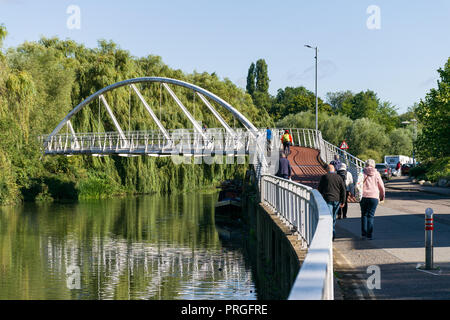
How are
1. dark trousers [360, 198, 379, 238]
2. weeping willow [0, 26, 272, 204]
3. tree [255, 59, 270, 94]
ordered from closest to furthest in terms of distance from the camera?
dark trousers [360, 198, 379, 238] < weeping willow [0, 26, 272, 204] < tree [255, 59, 270, 94]

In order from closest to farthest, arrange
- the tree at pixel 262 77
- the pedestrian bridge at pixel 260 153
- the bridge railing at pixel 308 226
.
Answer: the bridge railing at pixel 308 226
the pedestrian bridge at pixel 260 153
the tree at pixel 262 77

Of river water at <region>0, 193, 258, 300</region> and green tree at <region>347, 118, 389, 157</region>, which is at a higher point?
green tree at <region>347, 118, 389, 157</region>

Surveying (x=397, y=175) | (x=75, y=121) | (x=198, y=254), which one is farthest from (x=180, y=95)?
(x=198, y=254)

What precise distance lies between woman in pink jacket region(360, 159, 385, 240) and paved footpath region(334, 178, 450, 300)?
0.91 feet

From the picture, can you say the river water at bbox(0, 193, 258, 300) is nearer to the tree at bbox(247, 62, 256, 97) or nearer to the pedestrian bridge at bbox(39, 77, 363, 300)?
the pedestrian bridge at bbox(39, 77, 363, 300)

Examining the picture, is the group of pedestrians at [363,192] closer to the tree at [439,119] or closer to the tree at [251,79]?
the tree at [439,119]

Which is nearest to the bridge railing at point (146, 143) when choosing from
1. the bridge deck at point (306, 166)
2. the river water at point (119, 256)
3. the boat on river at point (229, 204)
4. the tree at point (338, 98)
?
the boat on river at point (229, 204)

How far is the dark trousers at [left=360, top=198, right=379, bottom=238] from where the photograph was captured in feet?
46.6

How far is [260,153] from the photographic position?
30.3 meters

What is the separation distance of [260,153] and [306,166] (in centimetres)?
765

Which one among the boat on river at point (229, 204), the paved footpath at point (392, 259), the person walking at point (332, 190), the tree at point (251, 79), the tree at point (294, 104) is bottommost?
the boat on river at point (229, 204)

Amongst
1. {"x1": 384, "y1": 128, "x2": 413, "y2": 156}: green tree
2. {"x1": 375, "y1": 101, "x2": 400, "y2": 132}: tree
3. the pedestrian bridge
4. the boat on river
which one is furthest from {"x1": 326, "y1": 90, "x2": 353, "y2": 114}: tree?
the boat on river

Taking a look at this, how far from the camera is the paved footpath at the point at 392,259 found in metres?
8.75
